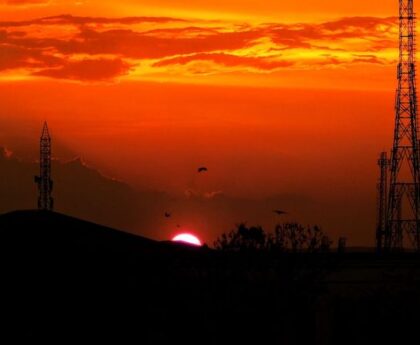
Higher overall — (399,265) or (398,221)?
(398,221)

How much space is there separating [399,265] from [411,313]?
6.02 m

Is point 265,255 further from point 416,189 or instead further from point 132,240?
point 416,189

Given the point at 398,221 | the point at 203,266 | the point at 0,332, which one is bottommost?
the point at 0,332

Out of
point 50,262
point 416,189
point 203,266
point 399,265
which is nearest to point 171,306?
point 203,266

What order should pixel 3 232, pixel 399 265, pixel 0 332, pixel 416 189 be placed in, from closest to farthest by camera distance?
pixel 0 332, pixel 3 232, pixel 399 265, pixel 416 189

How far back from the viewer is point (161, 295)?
3198 cm

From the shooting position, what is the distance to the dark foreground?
31844 mm

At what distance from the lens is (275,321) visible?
108 feet

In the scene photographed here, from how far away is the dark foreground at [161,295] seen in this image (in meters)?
31.8

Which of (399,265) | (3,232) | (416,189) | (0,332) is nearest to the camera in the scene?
(0,332)

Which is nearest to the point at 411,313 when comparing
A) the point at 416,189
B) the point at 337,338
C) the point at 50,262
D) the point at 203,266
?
the point at 337,338

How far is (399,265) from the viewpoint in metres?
40.7

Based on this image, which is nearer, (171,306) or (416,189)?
(171,306)

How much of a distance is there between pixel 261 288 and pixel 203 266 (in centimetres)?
175
